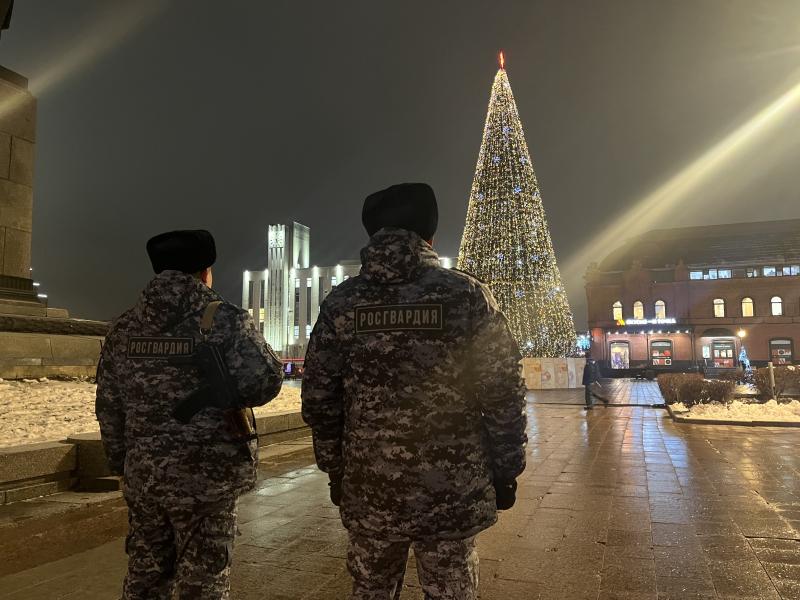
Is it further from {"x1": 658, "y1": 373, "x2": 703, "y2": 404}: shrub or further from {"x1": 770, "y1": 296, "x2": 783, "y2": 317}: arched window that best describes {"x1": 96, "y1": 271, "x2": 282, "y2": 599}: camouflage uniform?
{"x1": 770, "y1": 296, "x2": 783, "y2": 317}: arched window

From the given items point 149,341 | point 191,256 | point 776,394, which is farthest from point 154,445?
point 776,394

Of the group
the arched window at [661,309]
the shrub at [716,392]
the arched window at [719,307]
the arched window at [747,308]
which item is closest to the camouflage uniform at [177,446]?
the shrub at [716,392]

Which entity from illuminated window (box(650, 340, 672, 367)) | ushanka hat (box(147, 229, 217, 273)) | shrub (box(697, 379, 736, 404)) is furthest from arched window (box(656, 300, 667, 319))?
ushanka hat (box(147, 229, 217, 273))

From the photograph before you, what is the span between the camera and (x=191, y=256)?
2.65m

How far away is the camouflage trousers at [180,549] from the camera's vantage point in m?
2.33

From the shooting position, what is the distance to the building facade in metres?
47.3

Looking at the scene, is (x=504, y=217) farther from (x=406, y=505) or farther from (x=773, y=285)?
(x=773, y=285)

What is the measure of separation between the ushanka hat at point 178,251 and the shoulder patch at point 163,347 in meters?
0.36

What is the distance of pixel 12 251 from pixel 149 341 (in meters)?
8.50

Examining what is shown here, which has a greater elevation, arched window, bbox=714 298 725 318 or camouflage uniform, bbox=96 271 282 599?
arched window, bbox=714 298 725 318

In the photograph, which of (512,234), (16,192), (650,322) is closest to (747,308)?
(650,322)

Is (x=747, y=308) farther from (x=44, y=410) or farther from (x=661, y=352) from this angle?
(x=44, y=410)

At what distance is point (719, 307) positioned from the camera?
4881cm

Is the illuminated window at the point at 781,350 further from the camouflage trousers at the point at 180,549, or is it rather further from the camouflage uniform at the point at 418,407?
the camouflage trousers at the point at 180,549
